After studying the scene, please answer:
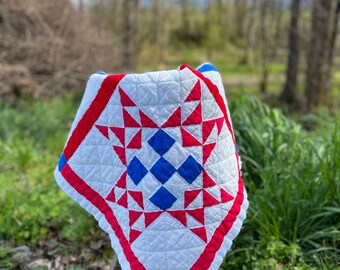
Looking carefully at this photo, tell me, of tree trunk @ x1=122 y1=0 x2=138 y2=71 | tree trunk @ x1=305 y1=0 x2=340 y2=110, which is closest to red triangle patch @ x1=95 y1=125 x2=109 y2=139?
tree trunk @ x1=305 y1=0 x2=340 y2=110

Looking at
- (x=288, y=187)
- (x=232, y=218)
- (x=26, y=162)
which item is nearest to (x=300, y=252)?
(x=288, y=187)

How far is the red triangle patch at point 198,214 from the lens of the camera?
5.26 ft

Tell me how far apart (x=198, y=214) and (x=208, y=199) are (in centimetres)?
7

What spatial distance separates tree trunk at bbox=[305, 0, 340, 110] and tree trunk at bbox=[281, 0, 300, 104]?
1.05m

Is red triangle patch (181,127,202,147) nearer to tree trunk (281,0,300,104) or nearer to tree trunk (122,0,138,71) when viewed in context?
tree trunk (281,0,300,104)

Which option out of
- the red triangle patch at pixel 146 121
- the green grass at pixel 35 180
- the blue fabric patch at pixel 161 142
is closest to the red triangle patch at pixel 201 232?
the blue fabric patch at pixel 161 142

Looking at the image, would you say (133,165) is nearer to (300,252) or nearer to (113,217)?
(113,217)

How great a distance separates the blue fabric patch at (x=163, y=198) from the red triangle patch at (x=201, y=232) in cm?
15

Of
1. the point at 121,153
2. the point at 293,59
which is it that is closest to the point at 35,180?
the point at 121,153

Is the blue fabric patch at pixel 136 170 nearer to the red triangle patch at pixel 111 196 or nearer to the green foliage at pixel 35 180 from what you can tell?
the red triangle patch at pixel 111 196

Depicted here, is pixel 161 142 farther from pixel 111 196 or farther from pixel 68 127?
pixel 68 127

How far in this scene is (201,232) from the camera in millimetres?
1618

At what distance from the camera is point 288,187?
7.77ft

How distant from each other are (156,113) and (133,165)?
0.80ft
